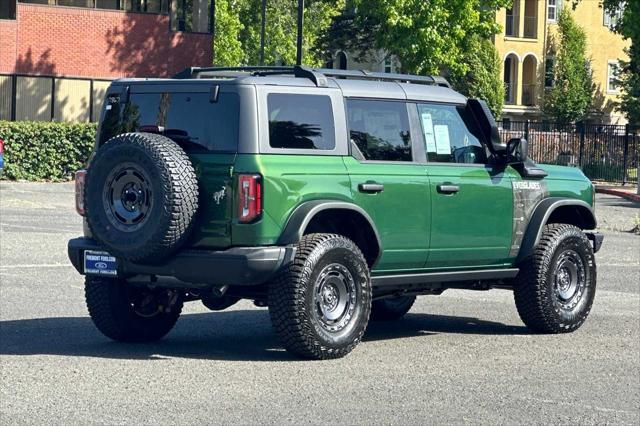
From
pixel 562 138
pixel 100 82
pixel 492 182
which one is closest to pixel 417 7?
pixel 562 138

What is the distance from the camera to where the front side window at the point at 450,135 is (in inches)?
436

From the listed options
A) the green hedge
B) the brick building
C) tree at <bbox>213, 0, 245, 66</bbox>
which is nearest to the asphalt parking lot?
the green hedge

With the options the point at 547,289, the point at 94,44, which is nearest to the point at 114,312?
the point at 547,289

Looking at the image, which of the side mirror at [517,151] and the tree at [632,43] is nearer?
the side mirror at [517,151]

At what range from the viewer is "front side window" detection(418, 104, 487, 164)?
11.1 metres

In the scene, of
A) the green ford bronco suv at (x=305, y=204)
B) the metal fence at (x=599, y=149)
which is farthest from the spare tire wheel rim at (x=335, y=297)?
the metal fence at (x=599, y=149)

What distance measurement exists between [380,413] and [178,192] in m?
2.46

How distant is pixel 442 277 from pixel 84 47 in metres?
33.4

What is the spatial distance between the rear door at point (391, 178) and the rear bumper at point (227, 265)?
3.27 ft

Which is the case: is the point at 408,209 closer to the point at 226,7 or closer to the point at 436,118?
the point at 436,118

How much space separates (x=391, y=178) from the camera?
10586 millimetres

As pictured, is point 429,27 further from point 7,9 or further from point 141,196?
point 141,196

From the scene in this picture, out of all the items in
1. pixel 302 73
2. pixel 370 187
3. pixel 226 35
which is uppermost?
pixel 226 35

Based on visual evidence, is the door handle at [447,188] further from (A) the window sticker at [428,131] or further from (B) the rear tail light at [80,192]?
(B) the rear tail light at [80,192]
